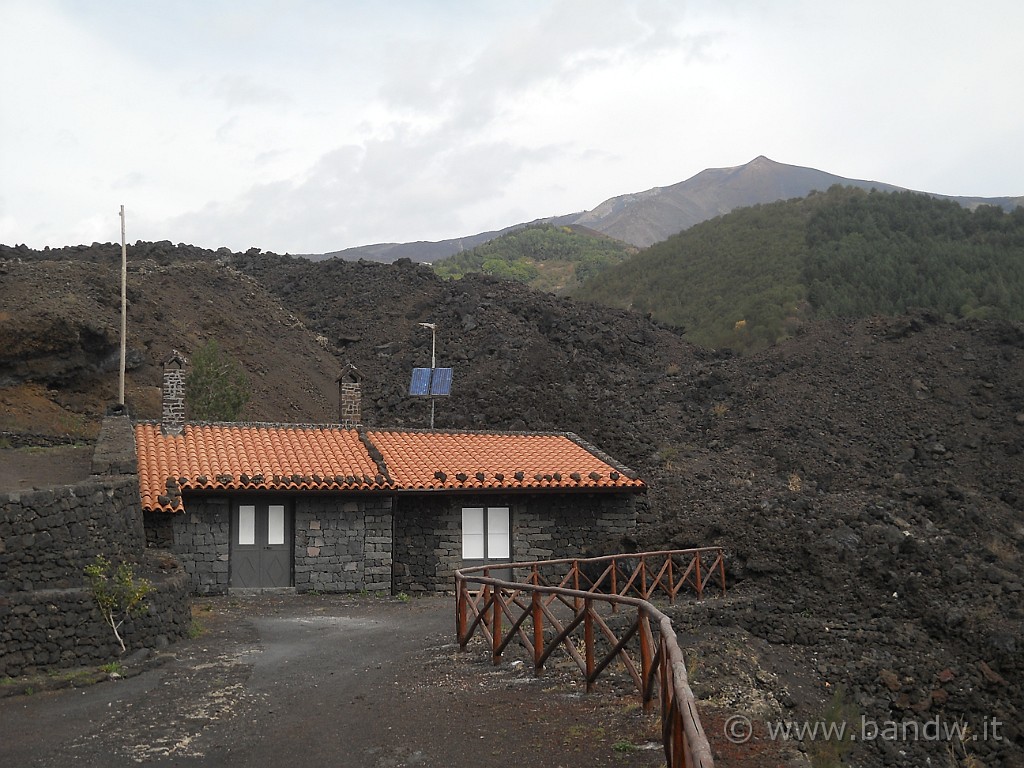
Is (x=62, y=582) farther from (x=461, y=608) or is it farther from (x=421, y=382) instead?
(x=421, y=382)

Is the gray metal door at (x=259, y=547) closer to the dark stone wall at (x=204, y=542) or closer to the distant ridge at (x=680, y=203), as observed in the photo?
the dark stone wall at (x=204, y=542)

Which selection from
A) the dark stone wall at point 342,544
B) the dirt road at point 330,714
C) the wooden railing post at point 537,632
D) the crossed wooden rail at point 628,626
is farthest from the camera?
the dark stone wall at point 342,544

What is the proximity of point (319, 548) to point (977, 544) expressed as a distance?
57.8 ft

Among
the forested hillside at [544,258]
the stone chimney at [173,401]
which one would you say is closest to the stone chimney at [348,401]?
the stone chimney at [173,401]

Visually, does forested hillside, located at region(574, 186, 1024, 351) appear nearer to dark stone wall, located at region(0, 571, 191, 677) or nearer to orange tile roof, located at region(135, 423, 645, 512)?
orange tile roof, located at region(135, 423, 645, 512)

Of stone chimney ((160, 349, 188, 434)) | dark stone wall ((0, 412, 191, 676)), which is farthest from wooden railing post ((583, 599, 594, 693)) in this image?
stone chimney ((160, 349, 188, 434))

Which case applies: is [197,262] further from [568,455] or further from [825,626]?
[825,626]

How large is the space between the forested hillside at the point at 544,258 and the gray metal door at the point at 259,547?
2321 inches

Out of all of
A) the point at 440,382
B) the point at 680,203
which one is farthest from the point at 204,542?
the point at 680,203

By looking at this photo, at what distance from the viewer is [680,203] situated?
540ft

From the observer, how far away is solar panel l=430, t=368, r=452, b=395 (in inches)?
1077

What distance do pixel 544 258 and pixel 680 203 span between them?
76.2 metres

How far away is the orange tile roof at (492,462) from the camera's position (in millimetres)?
20906

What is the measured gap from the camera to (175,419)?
21.8 meters
